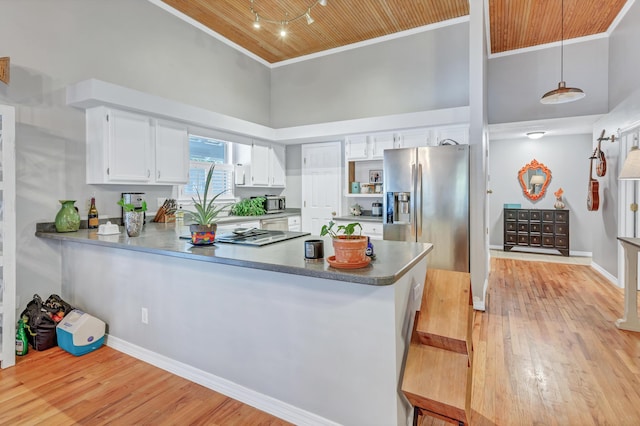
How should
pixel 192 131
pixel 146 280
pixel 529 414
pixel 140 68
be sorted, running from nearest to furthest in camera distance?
1. pixel 529 414
2. pixel 146 280
3. pixel 140 68
4. pixel 192 131

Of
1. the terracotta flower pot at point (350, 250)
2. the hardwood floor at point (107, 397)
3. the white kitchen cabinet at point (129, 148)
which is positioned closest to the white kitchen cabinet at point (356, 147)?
the white kitchen cabinet at point (129, 148)

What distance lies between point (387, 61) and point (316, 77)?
120 cm

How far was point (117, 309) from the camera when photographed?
268 centimetres

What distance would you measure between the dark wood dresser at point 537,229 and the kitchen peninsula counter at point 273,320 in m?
5.69

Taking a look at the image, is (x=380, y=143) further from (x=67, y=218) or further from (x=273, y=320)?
(x=67, y=218)

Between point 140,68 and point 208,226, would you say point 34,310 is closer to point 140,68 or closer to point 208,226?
point 208,226

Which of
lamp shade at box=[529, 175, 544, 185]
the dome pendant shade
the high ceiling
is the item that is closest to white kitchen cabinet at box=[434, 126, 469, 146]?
the dome pendant shade

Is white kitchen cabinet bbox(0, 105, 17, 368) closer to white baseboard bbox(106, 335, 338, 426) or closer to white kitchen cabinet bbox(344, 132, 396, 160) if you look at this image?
white baseboard bbox(106, 335, 338, 426)

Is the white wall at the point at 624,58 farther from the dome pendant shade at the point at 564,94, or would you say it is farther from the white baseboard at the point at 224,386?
the white baseboard at the point at 224,386

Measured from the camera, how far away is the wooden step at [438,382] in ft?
4.77

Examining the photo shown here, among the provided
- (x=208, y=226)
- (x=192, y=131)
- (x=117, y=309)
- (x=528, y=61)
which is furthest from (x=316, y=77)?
(x=117, y=309)

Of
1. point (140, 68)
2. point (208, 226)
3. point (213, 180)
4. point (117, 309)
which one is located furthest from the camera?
point (213, 180)

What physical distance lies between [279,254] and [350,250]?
554 millimetres

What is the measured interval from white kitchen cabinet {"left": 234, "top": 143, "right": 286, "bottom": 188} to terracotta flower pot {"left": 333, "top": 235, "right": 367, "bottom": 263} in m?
3.65
